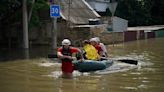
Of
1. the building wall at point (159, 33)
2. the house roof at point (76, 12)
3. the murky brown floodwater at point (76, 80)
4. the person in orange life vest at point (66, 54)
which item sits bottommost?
the building wall at point (159, 33)

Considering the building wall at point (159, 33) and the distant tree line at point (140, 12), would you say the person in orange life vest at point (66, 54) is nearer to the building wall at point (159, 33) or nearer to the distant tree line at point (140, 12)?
the distant tree line at point (140, 12)

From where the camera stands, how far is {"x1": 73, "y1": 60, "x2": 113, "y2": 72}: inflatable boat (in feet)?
54.1

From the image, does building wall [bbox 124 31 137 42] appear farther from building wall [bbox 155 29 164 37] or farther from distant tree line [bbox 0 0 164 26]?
distant tree line [bbox 0 0 164 26]

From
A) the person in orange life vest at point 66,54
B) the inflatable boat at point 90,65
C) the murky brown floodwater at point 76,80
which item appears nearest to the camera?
the murky brown floodwater at point 76,80

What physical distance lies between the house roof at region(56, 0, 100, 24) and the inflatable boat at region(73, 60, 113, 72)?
17607 mm

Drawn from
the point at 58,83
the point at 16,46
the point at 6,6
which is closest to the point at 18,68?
the point at 58,83

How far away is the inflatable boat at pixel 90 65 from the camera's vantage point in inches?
650

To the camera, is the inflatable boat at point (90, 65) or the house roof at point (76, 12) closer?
the inflatable boat at point (90, 65)

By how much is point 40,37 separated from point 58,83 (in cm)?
2076

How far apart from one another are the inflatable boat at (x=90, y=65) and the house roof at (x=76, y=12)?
17607 millimetres

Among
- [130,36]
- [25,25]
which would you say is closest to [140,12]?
[130,36]

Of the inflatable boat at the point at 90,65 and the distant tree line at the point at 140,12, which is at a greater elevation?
the distant tree line at the point at 140,12

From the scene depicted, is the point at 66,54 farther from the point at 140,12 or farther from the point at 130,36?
the point at 140,12

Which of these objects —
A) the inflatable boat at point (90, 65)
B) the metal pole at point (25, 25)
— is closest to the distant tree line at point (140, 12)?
the metal pole at point (25, 25)
